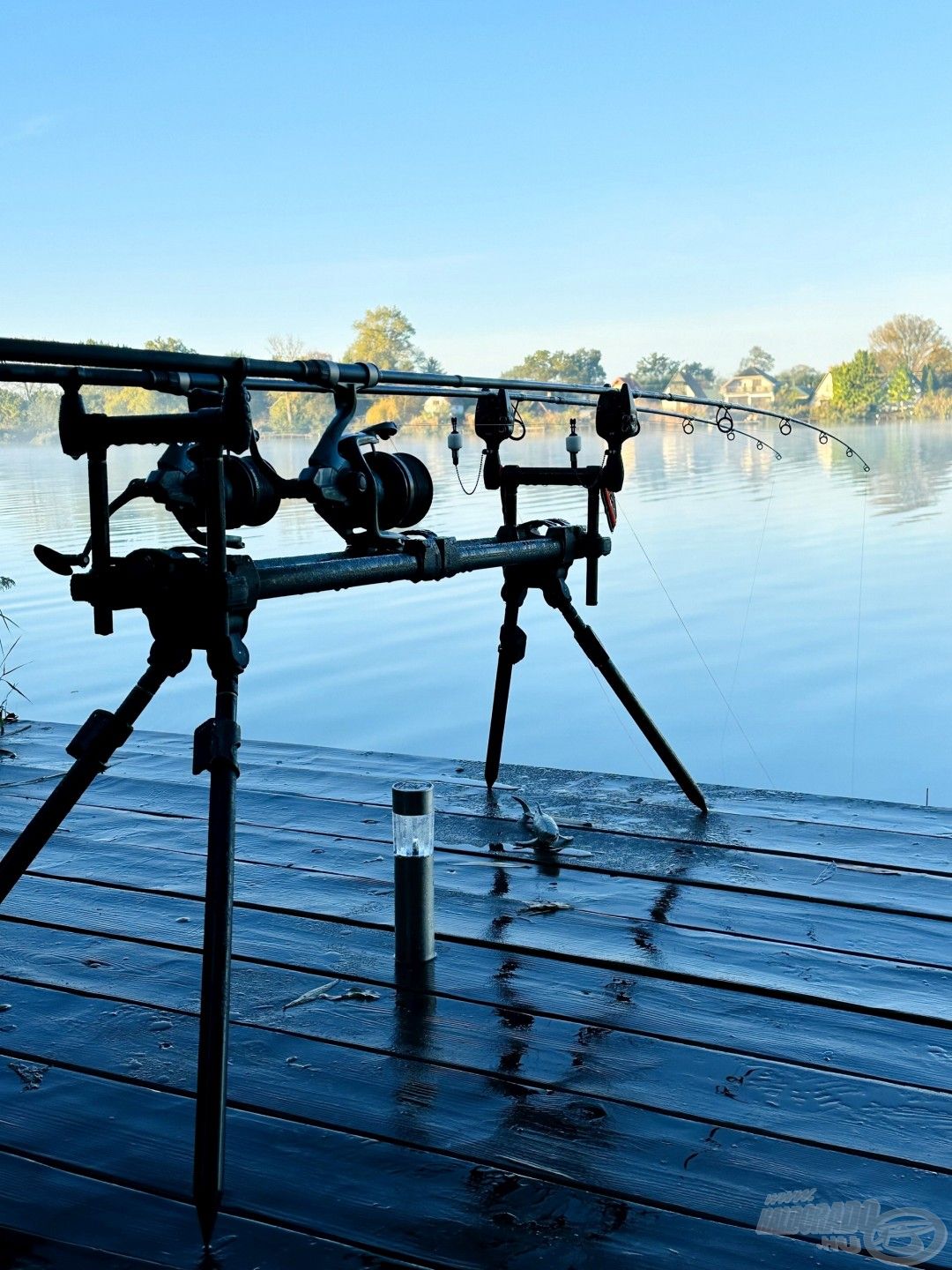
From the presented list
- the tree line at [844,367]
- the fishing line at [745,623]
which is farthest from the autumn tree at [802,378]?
the fishing line at [745,623]

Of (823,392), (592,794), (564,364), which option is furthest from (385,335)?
(592,794)

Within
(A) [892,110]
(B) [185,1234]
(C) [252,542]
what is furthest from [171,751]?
(A) [892,110]

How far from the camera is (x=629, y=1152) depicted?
1.78 m

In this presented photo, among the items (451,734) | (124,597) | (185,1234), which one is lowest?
(451,734)

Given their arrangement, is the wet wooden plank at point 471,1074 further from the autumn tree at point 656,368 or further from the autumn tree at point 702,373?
the autumn tree at point 702,373

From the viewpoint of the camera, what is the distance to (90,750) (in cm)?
201

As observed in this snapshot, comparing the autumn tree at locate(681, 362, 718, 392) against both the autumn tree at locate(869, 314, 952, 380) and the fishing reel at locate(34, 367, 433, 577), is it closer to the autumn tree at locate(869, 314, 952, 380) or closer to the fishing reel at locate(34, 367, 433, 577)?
the autumn tree at locate(869, 314, 952, 380)

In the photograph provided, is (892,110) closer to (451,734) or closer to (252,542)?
(252,542)

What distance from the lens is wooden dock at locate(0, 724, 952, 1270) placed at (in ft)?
5.37

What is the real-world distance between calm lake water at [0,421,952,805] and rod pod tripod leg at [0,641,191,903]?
220 inches

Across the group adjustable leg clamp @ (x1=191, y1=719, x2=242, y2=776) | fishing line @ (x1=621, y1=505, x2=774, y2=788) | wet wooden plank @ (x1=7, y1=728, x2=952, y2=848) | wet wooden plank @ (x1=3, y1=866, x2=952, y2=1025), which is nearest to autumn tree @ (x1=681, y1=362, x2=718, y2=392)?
fishing line @ (x1=621, y1=505, x2=774, y2=788)

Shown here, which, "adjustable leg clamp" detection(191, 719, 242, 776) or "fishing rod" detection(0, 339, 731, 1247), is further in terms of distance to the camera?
"adjustable leg clamp" detection(191, 719, 242, 776)

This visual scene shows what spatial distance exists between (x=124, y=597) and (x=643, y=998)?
110 centimetres

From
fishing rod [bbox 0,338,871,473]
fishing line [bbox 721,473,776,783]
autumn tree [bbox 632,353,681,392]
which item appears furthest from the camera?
autumn tree [bbox 632,353,681,392]
